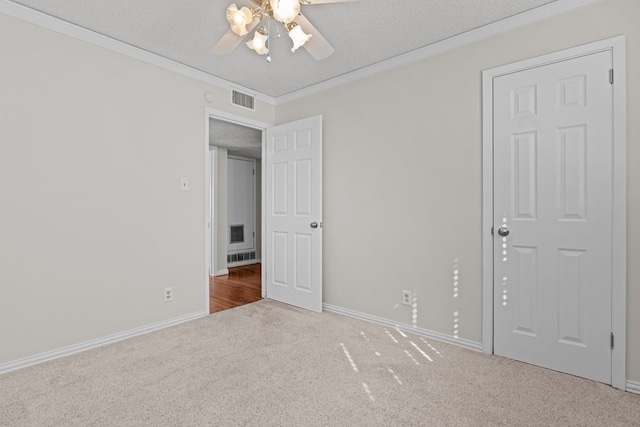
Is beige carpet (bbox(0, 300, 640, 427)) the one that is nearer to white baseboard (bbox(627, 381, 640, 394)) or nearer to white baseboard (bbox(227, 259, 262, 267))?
white baseboard (bbox(627, 381, 640, 394))

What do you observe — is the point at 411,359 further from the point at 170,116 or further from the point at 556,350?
the point at 170,116

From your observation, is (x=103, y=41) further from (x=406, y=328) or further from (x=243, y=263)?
(x=243, y=263)

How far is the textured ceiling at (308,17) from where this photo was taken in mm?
2195

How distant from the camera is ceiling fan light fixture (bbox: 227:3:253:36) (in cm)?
165

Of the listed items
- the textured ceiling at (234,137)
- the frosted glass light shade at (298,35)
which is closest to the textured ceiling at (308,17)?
the frosted glass light shade at (298,35)

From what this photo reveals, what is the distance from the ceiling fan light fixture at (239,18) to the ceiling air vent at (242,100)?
194 cm

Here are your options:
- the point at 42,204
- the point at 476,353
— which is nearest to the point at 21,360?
the point at 42,204

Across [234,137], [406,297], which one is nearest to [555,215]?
[406,297]

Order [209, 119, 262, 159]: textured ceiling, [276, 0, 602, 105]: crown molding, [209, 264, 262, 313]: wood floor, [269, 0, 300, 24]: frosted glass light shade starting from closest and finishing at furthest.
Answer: [269, 0, 300, 24]: frosted glass light shade < [276, 0, 602, 105]: crown molding < [209, 264, 262, 313]: wood floor < [209, 119, 262, 159]: textured ceiling

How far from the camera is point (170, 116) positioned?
304cm

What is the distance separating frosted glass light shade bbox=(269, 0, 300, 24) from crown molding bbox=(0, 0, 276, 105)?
6.07 ft

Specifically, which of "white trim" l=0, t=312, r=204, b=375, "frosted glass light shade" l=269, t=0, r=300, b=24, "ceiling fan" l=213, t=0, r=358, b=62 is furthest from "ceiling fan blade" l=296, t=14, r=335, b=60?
"white trim" l=0, t=312, r=204, b=375

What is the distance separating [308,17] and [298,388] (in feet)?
8.24

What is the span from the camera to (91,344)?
2545 mm
